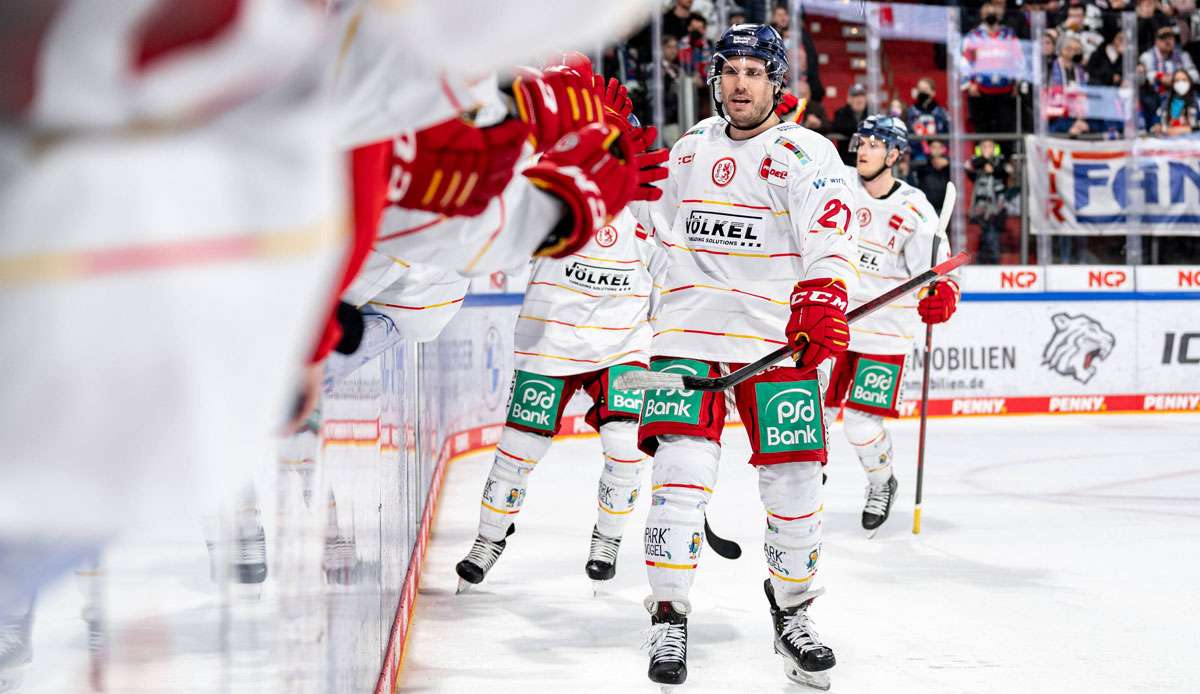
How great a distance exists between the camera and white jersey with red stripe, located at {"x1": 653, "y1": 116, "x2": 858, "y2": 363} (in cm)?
316

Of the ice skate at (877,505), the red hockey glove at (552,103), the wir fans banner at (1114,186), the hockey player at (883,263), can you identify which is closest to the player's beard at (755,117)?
the red hockey glove at (552,103)

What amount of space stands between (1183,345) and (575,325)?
6865 millimetres

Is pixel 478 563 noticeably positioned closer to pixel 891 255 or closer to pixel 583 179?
pixel 891 255

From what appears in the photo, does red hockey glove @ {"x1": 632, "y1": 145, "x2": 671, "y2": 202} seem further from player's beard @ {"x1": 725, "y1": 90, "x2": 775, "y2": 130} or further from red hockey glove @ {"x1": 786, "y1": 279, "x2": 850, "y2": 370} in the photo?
player's beard @ {"x1": 725, "y1": 90, "x2": 775, "y2": 130}

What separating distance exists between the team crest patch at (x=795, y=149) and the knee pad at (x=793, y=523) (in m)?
0.72

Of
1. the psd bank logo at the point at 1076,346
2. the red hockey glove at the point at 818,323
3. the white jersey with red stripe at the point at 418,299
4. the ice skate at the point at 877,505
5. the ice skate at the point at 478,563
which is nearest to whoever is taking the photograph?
the white jersey with red stripe at the point at 418,299

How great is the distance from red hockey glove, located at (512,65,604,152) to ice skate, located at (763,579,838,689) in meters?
1.78

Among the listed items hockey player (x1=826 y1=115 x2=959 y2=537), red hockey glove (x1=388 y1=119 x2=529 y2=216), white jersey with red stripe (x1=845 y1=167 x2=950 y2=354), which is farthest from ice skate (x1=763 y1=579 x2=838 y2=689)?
white jersey with red stripe (x1=845 y1=167 x2=950 y2=354)

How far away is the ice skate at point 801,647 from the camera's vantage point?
297 centimetres

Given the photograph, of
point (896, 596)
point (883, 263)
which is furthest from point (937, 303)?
point (896, 596)

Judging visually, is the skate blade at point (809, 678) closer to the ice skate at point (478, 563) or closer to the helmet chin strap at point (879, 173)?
the ice skate at point (478, 563)

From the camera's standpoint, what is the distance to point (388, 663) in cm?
273

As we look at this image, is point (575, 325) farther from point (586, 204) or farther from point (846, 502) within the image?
point (586, 204)

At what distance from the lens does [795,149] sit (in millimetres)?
3162
